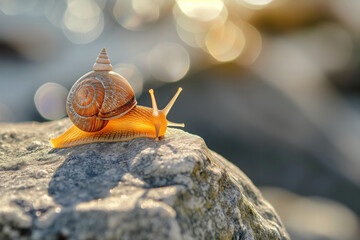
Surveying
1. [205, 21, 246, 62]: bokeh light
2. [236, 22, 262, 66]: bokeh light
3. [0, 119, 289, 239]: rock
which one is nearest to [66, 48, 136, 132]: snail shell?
[0, 119, 289, 239]: rock

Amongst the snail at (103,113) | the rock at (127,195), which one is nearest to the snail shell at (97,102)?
the snail at (103,113)

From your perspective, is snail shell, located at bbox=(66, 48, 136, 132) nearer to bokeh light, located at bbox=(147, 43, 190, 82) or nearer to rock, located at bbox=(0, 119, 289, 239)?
rock, located at bbox=(0, 119, 289, 239)

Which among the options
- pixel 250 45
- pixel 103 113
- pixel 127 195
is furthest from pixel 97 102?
pixel 250 45

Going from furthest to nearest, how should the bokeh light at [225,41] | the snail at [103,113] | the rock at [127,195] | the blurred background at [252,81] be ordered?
the bokeh light at [225,41] → the blurred background at [252,81] → the snail at [103,113] → the rock at [127,195]

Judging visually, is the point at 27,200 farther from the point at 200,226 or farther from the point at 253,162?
the point at 253,162

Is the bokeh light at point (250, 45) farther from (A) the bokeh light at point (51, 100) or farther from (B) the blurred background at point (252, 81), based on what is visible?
(A) the bokeh light at point (51, 100)

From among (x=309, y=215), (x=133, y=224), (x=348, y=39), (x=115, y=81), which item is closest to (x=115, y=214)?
(x=133, y=224)
